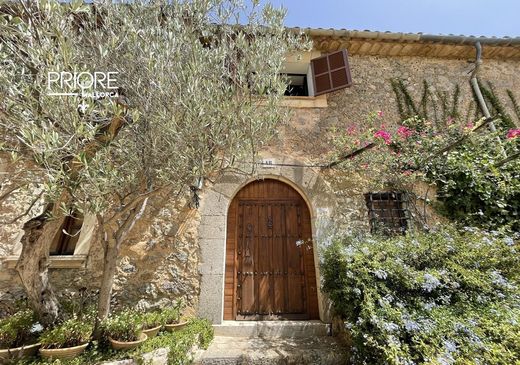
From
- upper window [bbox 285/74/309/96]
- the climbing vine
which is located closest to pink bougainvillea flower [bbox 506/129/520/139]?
the climbing vine

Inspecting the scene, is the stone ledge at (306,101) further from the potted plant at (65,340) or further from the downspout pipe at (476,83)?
the potted plant at (65,340)

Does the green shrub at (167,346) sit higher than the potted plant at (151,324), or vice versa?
the potted plant at (151,324)

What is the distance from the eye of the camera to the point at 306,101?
508 cm

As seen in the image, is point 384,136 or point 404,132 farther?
point 404,132

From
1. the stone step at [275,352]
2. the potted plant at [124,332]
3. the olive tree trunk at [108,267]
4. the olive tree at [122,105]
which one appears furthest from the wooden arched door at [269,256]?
the olive tree trunk at [108,267]

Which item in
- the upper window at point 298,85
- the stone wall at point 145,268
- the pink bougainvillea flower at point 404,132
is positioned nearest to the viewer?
the stone wall at point 145,268

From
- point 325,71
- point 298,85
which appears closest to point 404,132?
point 325,71

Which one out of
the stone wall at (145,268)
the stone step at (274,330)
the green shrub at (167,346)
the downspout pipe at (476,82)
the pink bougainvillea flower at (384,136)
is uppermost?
the downspout pipe at (476,82)

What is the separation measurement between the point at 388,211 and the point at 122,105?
4.41 metres

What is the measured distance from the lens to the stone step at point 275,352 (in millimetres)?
2764

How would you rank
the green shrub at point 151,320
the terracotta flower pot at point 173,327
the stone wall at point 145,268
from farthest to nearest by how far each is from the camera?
the stone wall at point 145,268, the terracotta flower pot at point 173,327, the green shrub at point 151,320

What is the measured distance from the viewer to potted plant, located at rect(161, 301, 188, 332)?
10.0 feet

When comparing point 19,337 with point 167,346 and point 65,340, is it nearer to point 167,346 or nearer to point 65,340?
point 65,340

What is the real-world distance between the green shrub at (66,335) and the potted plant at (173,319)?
848 millimetres
